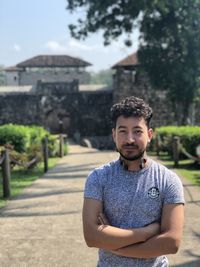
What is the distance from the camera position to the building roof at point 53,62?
40.2 meters

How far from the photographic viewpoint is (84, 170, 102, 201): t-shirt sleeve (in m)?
2.44

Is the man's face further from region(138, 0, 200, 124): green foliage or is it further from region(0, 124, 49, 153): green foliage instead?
region(138, 0, 200, 124): green foliage

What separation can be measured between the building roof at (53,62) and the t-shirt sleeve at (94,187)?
1491 inches

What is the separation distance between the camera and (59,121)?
34906mm

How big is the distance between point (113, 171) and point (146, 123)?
29 centimetres

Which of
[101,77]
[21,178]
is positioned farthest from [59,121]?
[101,77]

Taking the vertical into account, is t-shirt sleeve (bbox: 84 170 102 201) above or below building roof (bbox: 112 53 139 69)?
below

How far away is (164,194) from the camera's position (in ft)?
7.95

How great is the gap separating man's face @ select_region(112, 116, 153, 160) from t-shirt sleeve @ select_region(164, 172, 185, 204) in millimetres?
Answer: 200

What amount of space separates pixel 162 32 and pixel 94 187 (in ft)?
81.1

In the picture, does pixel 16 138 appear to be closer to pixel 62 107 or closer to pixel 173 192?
pixel 173 192

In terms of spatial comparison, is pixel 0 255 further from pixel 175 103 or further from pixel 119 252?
pixel 175 103

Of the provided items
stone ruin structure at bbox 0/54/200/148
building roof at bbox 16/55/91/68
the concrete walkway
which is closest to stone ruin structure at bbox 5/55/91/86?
building roof at bbox 16/55/91/68

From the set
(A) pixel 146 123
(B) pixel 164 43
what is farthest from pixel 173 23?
(A) pixel 146 123
